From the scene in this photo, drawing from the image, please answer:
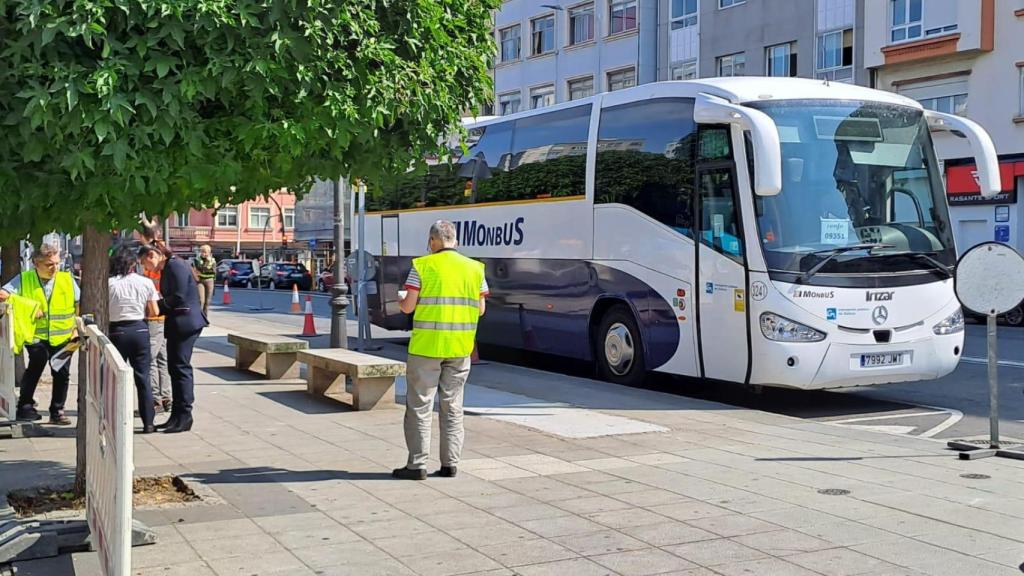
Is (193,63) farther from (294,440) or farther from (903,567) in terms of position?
(294,440)

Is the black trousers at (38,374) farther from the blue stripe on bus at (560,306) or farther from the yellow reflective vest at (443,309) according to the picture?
the blue stripe on bus at (560,306)

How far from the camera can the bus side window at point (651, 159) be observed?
1209 centimetres

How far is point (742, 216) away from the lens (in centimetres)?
1121

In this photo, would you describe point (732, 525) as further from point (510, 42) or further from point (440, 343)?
point (510, 42)

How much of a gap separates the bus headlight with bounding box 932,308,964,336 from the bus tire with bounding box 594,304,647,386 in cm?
326

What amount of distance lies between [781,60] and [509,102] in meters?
18.0

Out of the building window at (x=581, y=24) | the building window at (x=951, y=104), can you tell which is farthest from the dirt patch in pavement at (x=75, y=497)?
the building window at (x=581, y=24)

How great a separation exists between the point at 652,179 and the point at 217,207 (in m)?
6.81

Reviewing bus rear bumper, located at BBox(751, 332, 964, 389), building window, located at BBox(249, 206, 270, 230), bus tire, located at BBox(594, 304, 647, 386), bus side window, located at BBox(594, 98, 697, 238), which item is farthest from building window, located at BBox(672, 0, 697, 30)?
building window, located at BBox(249, 206, 270, 230)

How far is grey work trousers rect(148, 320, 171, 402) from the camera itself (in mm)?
11117

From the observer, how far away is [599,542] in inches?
230

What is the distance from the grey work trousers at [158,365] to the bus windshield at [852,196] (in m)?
6.14

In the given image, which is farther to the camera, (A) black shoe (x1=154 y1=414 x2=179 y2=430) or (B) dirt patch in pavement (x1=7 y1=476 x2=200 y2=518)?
(A) black shoe (x1=154 y1=414 x2=179 y2=430)

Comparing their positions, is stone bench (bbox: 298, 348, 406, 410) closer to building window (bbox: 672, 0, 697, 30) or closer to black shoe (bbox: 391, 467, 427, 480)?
black shoe (bbox: 391, 467, 427, 480)
